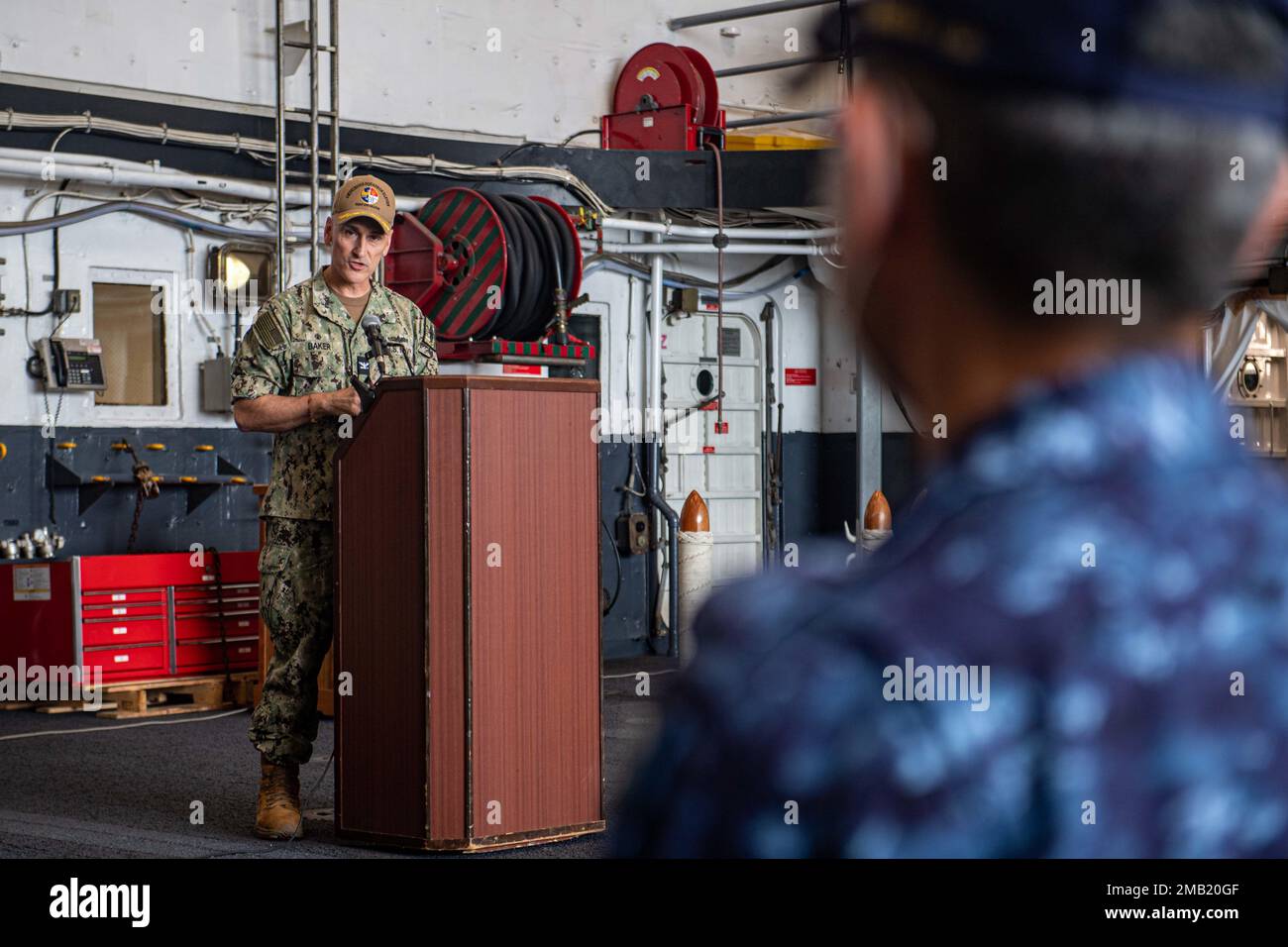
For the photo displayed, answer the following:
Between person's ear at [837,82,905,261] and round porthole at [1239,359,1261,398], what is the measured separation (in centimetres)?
1199

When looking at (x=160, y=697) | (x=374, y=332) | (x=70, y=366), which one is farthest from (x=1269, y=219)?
(x=70, y=366)

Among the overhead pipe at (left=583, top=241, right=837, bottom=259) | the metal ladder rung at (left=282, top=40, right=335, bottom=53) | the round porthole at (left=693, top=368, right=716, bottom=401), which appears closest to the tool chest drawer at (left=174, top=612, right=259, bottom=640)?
the metal ladder rung at (left=282, top=40, right=335, bottom=53)

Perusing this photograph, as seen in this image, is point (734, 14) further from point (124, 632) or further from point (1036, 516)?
point (1036, 516)

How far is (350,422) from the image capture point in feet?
15.5

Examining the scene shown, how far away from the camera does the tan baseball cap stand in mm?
4879

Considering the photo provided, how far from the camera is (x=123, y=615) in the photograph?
26.7 feet

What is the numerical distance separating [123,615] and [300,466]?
12.4 feet

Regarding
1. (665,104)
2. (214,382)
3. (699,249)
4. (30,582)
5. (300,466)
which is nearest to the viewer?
(300,466)

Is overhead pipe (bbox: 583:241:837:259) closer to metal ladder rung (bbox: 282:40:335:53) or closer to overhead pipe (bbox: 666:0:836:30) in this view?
overhead pipe (bbox: 666:0:836:30)

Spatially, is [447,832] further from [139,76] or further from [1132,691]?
[139,76]

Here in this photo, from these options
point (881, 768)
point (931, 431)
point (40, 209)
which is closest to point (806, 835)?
point (881, 768)

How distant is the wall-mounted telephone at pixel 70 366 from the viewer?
8.28m

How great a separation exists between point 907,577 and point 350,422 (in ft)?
13.9

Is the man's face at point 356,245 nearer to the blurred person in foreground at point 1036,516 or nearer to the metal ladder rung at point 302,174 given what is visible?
the metal ladder rung at point 302,174
